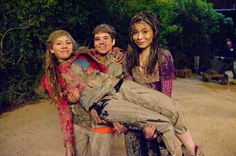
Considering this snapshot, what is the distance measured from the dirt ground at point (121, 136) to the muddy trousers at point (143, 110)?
216 cm

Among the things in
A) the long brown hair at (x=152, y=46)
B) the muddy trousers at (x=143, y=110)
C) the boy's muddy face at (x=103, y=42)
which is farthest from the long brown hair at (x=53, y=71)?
the long brown hair at (x=152, y=46)

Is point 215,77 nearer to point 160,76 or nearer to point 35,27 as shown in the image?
point 35,27

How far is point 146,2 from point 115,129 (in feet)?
25.8

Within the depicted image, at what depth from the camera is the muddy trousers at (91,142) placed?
2500 millimetres

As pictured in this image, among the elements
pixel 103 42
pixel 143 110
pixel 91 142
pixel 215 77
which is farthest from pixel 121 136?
pixel 215 77

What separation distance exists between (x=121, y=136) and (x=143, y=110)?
2990 mm

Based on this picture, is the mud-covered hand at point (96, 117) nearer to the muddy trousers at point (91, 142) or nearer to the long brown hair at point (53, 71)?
the muddy trousers at point (91, 142)

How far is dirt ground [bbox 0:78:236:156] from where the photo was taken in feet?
15.1

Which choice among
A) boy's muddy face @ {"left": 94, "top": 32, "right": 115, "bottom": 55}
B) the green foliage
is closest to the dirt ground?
the green foliage

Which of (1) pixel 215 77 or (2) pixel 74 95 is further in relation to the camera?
(1) pixel 215 77

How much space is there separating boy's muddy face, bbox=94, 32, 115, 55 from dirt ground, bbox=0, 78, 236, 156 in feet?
7.00

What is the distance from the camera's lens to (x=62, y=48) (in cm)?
259

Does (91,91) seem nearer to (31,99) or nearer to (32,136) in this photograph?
(32,136)

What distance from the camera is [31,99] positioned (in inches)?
297
